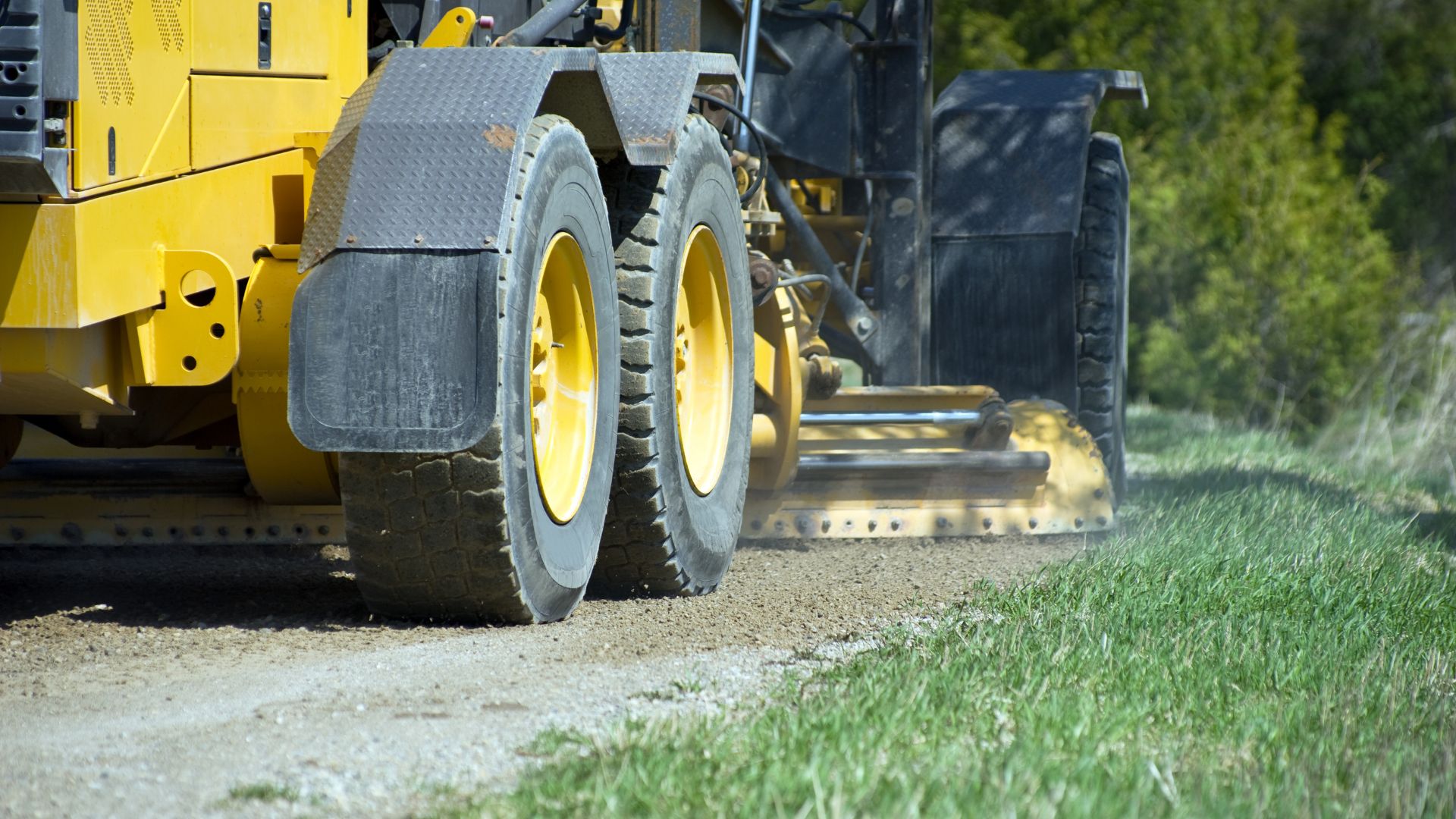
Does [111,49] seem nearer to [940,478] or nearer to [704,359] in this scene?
[704,359]

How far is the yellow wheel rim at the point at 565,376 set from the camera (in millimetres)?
3848

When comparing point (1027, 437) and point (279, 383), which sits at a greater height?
point (279, 383)

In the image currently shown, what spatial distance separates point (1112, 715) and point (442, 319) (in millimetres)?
1451

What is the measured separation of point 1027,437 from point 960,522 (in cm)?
49

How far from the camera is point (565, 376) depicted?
12.9 ft

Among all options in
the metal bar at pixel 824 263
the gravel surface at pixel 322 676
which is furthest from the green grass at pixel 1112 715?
the metal bar at pixel 824 263

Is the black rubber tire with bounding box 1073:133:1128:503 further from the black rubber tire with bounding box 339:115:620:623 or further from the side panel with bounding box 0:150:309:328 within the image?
the side panel with bounding box 0:150:309:328

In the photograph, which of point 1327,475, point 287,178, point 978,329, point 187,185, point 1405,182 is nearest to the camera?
point 187,185

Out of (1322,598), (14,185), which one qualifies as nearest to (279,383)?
(14,185)

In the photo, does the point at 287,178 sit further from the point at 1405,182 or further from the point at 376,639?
the point at 1405,182

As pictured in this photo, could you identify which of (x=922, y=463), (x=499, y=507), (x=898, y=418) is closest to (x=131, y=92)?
(x=499, y=507)

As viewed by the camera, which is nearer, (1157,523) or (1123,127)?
(1157,523)

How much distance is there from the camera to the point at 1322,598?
4.21 meters

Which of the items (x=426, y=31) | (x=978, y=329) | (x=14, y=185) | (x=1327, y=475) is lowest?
(x=1327, y=475)
